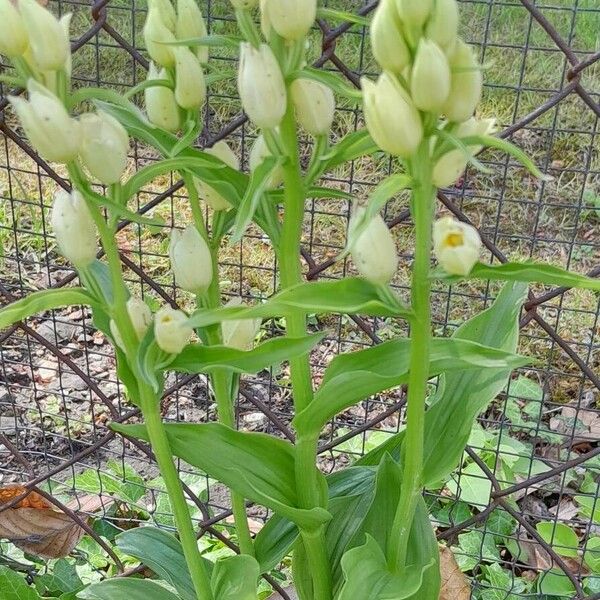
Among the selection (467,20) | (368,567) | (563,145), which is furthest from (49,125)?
(563,145)

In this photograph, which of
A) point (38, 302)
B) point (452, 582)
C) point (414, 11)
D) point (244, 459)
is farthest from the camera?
point (452, 582)

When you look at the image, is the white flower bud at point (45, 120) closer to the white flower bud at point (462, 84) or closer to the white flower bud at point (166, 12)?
the white flower bud at point (166, 12)

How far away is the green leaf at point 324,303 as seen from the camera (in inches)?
20.4

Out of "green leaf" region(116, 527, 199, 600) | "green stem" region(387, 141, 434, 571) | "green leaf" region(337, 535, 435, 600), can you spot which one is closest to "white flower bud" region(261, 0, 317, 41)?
"green stem" region(387, 141, 434, 571)

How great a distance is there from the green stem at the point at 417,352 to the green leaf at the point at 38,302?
0.70ft

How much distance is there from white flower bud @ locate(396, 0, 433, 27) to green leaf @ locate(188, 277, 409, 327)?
0.49 ft

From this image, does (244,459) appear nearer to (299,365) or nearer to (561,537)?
(299,365)

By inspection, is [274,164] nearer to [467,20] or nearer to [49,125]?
[49,125]

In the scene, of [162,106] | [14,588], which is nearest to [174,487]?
[162,106]

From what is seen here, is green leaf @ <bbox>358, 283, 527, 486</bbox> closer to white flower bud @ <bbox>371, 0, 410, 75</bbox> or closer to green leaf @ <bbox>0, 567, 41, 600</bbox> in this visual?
white flower bud @ <bbox>371, 0, 410, 75</bbox>

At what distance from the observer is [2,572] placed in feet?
3.37

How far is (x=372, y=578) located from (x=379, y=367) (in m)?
0.15

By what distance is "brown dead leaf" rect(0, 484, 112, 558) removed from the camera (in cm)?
108

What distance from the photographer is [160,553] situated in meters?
0.78
